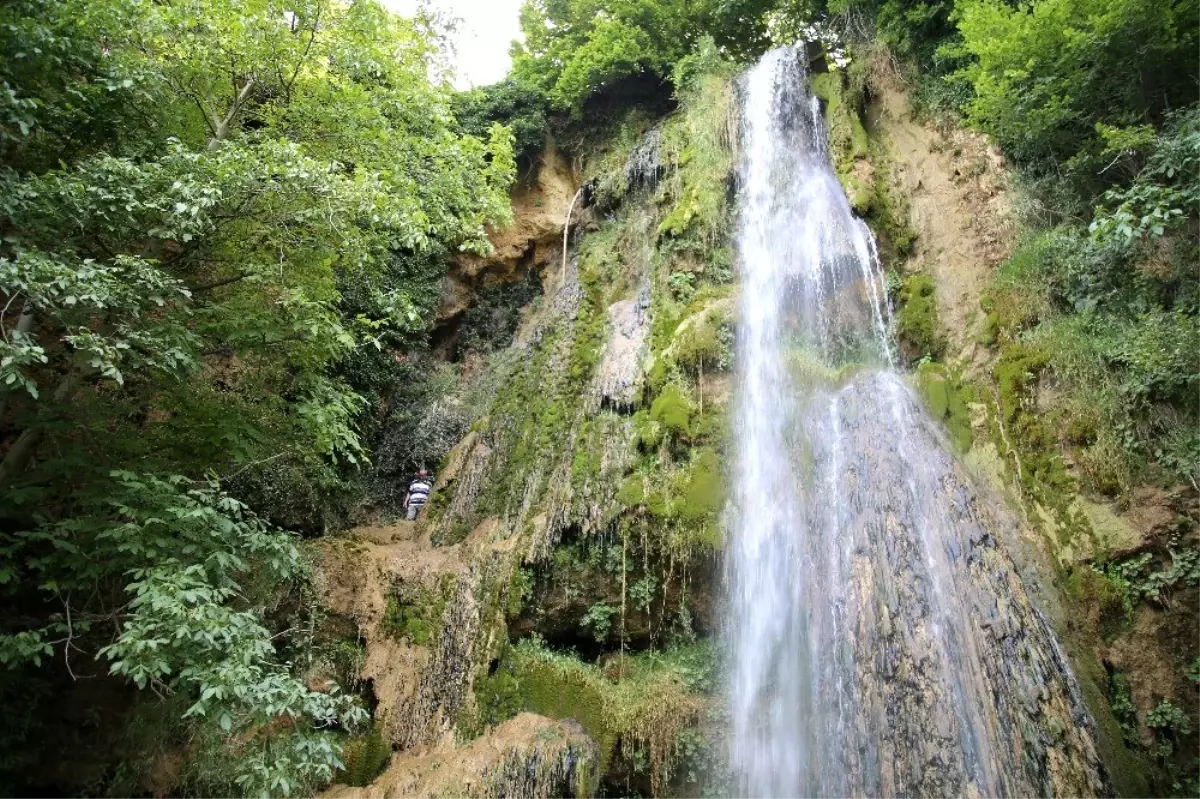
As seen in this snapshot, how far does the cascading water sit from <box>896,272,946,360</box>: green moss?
1.03 feet

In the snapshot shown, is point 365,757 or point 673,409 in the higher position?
point 673,409

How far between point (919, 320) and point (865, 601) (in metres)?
4.57

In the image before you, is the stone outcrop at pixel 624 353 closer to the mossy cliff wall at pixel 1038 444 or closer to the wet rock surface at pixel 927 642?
the wet rock surface at pixel 927 642

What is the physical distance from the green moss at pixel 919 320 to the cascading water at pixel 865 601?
31cm

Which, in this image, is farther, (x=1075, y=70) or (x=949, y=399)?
(x=949, y=399)

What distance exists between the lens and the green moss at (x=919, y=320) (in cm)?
941

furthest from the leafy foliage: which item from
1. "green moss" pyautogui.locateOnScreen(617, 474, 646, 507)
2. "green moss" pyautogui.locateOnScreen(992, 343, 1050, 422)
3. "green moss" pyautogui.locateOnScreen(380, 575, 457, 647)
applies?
"green moss" pyautogui.locateOnScreen(380, 575, 457, 647)

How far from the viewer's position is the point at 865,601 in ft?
22.0

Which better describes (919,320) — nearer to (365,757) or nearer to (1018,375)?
(1018,375)

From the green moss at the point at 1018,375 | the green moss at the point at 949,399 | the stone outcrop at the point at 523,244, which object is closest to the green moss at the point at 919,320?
the green moss at the point at 949,399

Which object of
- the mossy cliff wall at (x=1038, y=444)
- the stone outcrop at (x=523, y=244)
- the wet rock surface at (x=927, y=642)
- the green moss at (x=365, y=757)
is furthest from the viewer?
the stone outcrop at (x=523, y=244)

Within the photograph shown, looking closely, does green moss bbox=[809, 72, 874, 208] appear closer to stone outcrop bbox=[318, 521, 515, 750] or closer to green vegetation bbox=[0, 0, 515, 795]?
green vegetation bbox=[0, 0, 515, 795]

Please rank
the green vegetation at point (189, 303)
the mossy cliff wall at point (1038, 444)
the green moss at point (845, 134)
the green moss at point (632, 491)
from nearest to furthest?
the green vegetation at point (189, 303)
the mossy cliff wall at point (1038, 444)
the green moss at point (632, 491)
the green moss at point (845, 134)

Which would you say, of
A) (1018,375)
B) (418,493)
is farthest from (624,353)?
(1018,375)
